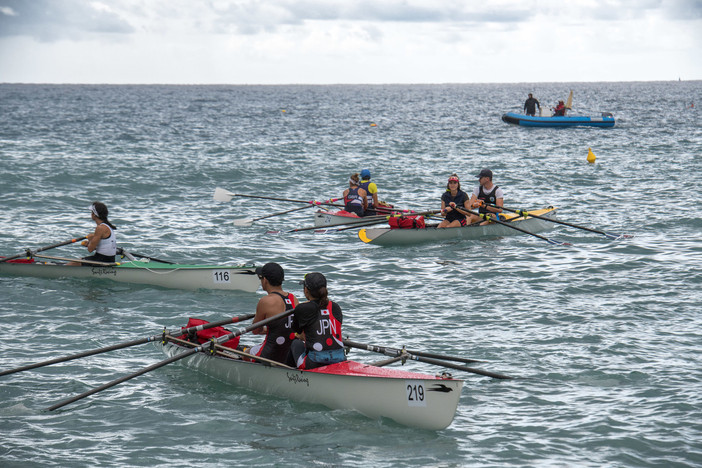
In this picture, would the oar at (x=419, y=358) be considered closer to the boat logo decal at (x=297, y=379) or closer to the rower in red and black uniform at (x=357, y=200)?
the boat logo decal at (x=297, y=379)

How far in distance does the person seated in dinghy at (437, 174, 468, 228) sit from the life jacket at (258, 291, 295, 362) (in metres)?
9.22

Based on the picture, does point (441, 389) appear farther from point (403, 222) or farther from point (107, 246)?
point (403, 222)

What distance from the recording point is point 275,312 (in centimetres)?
981

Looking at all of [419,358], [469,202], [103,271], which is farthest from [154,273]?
[469,202]

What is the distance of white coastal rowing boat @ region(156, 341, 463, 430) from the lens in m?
8.70

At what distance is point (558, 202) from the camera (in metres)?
26.2

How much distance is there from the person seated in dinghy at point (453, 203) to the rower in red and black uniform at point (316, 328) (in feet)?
30.9

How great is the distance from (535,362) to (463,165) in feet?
90.5

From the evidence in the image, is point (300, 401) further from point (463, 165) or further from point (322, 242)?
point (463, 165)

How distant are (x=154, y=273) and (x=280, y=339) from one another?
20.3 ft

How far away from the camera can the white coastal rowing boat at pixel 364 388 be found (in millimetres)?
8695

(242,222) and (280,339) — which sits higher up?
(242,222)

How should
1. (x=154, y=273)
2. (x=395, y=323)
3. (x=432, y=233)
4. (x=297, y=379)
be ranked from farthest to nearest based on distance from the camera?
(x=432, y=233), (x=154, y=273), (x=395, y=323), (x=297, y=379)

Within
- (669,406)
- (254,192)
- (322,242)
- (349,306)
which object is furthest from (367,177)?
(669,406)
